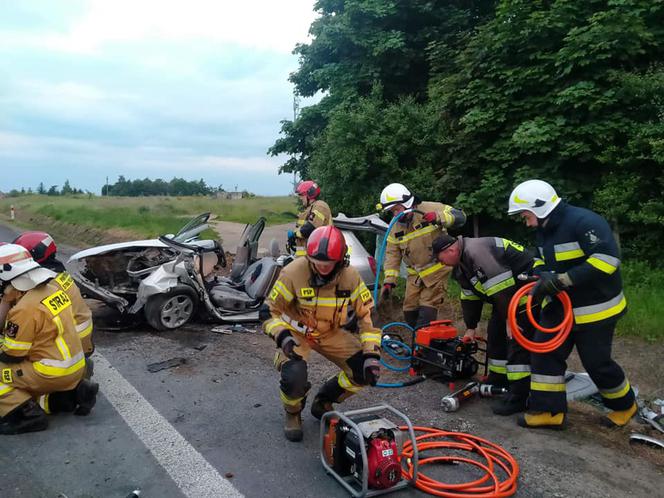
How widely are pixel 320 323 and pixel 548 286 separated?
1717 mm

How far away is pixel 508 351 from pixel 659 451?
4.32 ft

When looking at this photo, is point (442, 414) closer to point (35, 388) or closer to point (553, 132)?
point (35, 388)

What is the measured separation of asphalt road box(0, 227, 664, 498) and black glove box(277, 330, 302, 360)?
0.70 meters

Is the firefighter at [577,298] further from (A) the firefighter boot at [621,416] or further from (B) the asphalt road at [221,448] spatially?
(B) the asphalt road at [221,448]

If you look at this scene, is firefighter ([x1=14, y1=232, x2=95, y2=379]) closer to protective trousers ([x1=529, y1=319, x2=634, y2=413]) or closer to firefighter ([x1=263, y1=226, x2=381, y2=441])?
firefighter ([x1=263, y1=226, x2=381, y2=441])

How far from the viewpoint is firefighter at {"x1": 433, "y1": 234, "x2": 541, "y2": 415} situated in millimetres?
4398

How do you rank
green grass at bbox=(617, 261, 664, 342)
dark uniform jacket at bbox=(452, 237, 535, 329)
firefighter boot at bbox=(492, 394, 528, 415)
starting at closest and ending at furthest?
firefighter boot at bbox=(492, 394, 528, 415)
dark uniform jacket at bbox=(452, 237, 535, 329)
green grass at bbox=(617, 261, 664, 342)

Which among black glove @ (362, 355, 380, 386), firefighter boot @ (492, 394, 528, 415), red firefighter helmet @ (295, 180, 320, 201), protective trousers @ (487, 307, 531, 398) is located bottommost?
firefighter boot @ (492, 394, 528, 415)

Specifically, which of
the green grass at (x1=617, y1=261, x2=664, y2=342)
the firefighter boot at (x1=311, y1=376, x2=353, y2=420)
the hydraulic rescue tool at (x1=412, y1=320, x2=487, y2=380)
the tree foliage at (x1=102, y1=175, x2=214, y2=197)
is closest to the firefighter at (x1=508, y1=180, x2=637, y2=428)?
the hydraulic rescue tool at (x1=412, y1=320, x2=487, y2=380)

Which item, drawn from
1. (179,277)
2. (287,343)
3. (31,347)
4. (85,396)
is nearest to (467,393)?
(287,343)

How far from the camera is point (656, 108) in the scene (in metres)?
6.74

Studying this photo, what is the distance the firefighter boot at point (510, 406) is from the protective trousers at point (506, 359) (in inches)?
1.4

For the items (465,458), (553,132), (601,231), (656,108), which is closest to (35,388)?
(465,458)

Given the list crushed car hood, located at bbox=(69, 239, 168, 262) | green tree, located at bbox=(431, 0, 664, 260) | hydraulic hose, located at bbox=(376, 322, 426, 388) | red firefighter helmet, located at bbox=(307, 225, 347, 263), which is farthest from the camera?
green tree, located at bbox=(431, 0, 664, 260)
